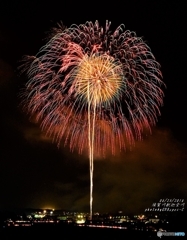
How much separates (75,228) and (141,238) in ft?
30.5

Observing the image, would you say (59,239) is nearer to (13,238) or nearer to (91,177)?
(13,238)

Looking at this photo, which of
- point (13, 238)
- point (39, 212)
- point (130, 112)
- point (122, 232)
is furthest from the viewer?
point (39, 212)

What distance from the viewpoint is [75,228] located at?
54250mm

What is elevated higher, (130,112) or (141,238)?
(130,112)

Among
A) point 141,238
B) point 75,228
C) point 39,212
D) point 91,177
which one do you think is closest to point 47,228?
point 75,228

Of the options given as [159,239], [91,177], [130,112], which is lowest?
[159,239]

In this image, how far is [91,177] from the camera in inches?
1642

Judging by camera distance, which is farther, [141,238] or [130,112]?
[141,238]

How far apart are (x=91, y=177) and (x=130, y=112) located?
6413mm

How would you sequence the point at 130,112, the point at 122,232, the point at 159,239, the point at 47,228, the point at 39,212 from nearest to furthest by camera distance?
the point at 130,112
the point at 159,239
the point at 122,232
the point at 47,228
the point at 39,212

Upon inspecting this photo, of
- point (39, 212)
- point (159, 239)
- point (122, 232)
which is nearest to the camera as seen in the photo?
point (159, 239)

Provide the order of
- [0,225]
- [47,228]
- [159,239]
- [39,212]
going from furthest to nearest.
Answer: [39,212] < [0,225] < [47,228] < [159,239]

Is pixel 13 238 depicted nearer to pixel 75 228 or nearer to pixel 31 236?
pixel 31 236

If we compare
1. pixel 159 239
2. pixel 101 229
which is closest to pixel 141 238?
pixel 159 239
